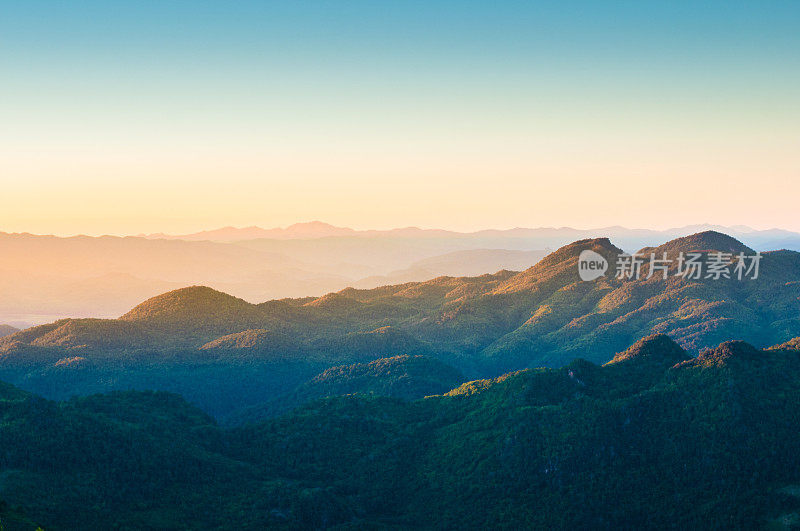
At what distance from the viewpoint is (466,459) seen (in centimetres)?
10619

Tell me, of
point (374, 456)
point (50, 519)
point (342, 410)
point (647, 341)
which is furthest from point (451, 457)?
point (50, 519)

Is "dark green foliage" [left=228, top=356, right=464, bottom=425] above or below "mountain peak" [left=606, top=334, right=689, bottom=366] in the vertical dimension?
below

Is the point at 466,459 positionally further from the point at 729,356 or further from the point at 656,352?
the point at 729,356

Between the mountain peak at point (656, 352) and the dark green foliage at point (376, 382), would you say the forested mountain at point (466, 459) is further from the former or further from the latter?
the dark green foliage at point (376, 382)

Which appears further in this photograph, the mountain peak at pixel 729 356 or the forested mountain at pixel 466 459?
the mountain peak at pixel 729 356

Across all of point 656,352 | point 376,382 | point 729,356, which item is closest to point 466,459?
point 656,352

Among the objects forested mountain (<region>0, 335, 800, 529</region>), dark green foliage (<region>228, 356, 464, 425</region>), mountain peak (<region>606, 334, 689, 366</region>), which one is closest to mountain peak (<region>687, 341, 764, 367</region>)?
forested mountain (<region>0, 335, 800, 529</region>)

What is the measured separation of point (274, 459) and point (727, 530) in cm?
6893

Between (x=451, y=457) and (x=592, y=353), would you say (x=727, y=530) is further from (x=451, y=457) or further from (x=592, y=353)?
(x=592, y=353)

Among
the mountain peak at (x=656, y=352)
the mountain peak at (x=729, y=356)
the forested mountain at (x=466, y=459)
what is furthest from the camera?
the mountain peak at (x=656, y=352)

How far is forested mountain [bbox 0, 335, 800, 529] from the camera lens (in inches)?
3403

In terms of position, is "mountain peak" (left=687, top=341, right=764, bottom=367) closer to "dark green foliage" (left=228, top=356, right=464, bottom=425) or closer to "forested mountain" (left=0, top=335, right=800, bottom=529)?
"forested mountain" (left=0, top=335, right=800, bottom=529)

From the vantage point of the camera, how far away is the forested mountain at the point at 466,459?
3403 inches

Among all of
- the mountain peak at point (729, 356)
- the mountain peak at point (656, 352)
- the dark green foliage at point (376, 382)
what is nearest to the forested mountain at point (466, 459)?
the mountain peak at point (729, 356)
